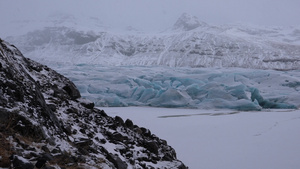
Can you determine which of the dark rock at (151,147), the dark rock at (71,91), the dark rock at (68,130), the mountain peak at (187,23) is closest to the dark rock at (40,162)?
the dark rock at (68,130)

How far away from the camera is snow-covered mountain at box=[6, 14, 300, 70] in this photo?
220 ft

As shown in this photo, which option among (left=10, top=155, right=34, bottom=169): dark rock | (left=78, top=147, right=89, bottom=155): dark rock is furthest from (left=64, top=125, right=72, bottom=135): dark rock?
(left=10, top=155, right=34, bottom=169): dark rock

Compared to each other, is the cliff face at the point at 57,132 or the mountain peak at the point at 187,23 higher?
the mountain peak at the point at 187,23

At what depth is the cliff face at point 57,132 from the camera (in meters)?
2.24

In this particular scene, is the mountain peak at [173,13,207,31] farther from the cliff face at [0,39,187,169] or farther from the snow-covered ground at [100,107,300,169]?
the cliff face at [0,39,187,169]

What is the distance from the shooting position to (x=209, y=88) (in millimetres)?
16203

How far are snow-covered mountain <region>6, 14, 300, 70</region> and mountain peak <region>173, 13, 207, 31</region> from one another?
3980 cm

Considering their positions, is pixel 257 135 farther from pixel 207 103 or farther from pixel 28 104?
pixel 207 103

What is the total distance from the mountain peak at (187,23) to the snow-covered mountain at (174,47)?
39.8m

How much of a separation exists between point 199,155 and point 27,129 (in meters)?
3.67

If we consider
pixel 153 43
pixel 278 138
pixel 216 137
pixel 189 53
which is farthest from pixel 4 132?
pixel 153 43

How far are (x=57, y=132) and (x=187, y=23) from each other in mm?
139712

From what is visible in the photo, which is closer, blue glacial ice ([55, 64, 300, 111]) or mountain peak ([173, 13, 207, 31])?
blue glacial ice ([55, 64, 300, 111])

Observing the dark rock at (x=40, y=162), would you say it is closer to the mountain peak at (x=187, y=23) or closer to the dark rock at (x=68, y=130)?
the dark rock at (x=68, y=130)
